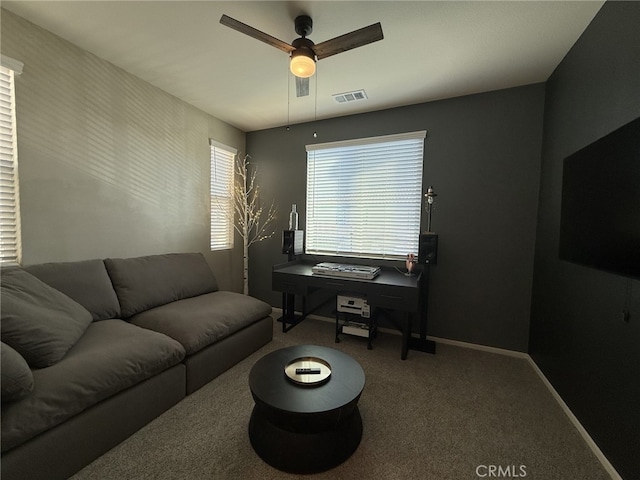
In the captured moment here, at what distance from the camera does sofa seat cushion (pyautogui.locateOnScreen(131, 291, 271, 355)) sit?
1971 millimetres

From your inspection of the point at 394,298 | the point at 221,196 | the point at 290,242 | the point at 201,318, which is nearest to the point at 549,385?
the point at 394,298

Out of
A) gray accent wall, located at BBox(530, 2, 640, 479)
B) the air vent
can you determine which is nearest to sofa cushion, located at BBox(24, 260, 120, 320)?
the air vent

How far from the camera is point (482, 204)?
266 centimetres

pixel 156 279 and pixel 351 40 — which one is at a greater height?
pixel 351 40

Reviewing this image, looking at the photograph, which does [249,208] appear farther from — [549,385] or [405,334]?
[549,385]

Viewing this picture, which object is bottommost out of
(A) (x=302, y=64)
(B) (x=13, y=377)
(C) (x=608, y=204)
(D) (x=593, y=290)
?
(B) (x=13, y=377)

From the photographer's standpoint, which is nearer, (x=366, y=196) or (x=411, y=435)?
(x=411, y=435)

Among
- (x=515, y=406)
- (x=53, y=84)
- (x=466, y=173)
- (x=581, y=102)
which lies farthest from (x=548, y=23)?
(x=53, y=84)

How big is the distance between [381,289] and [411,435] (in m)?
1.13

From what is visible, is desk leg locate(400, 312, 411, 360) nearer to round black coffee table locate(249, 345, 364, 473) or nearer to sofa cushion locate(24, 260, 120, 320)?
round black coffee table locate(249, 345, 364, 473)

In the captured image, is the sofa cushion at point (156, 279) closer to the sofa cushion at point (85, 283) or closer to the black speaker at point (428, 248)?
the sofa cushion at point (85, 283)

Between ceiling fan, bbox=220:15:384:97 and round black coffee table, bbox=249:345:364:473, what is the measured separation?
1.90 metres

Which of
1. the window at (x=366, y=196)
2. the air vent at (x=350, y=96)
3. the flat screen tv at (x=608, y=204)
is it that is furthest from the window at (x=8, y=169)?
the flat screen tv at (x=608, y=204)

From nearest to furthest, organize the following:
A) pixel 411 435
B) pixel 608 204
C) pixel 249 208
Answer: pixel 608 204, pixel 411 435, pixel 249 208
